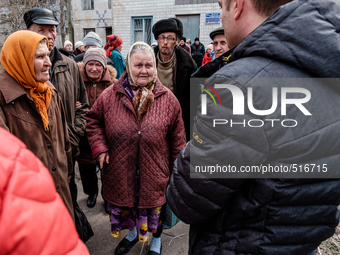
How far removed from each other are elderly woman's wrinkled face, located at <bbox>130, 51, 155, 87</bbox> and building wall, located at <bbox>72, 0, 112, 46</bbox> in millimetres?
18158

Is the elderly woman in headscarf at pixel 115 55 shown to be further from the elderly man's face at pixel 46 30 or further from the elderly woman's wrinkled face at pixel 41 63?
the elderly woman's wrinkled face at pixel 41 63

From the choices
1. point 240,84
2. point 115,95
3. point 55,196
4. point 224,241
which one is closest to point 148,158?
point 115,95

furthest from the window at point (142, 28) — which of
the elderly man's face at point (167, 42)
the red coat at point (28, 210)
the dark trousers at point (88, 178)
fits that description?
the red coat at point (28, 210)

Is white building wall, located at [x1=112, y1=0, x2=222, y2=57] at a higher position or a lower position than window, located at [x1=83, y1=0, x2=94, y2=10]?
lower

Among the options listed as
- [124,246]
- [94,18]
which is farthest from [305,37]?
[94,18]

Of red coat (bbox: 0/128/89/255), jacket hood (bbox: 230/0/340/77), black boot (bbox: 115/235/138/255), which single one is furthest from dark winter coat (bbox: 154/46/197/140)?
red coat (bbox: 0/128/89/255)

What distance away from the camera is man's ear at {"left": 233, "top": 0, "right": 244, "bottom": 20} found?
1040mm

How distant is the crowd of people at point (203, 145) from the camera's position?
604 millimetres

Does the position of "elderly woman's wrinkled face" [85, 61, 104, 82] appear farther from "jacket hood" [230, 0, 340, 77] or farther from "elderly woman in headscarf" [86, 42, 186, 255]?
"jacket hood" [230, 0, 340, 77]

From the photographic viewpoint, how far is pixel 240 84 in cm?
91

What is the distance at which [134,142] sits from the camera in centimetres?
216

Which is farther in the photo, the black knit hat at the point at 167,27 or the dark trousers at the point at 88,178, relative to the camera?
the black knit hat at the point at 167,27

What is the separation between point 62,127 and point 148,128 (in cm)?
79

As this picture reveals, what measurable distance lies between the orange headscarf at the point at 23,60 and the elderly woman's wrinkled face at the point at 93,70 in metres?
1.37
